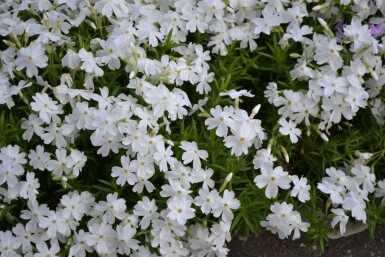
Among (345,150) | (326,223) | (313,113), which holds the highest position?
(313,113)

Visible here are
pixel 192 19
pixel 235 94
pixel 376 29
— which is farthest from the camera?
pixel 376 29

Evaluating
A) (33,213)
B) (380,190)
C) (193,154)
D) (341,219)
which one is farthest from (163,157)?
(380,190)

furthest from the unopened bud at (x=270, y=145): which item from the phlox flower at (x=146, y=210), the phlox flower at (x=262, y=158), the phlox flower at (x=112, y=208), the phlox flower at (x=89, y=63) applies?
the phlox flower at (x=89, y=63)

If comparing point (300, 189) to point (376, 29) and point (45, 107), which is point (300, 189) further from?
point (45, 107)

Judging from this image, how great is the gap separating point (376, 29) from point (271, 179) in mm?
1001

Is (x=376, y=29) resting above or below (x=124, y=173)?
above

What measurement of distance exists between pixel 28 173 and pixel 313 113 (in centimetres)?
127

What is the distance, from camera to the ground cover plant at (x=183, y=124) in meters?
2.76

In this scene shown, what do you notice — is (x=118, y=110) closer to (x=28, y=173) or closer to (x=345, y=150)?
(x=28, y=173)

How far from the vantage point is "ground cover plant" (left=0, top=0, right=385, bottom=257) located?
9.05 ft

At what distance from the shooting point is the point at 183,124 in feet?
9.54

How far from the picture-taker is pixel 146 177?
2744mm

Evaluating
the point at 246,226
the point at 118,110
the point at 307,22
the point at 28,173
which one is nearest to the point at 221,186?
the point at 246,226

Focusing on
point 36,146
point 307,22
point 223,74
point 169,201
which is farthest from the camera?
point 307,22
